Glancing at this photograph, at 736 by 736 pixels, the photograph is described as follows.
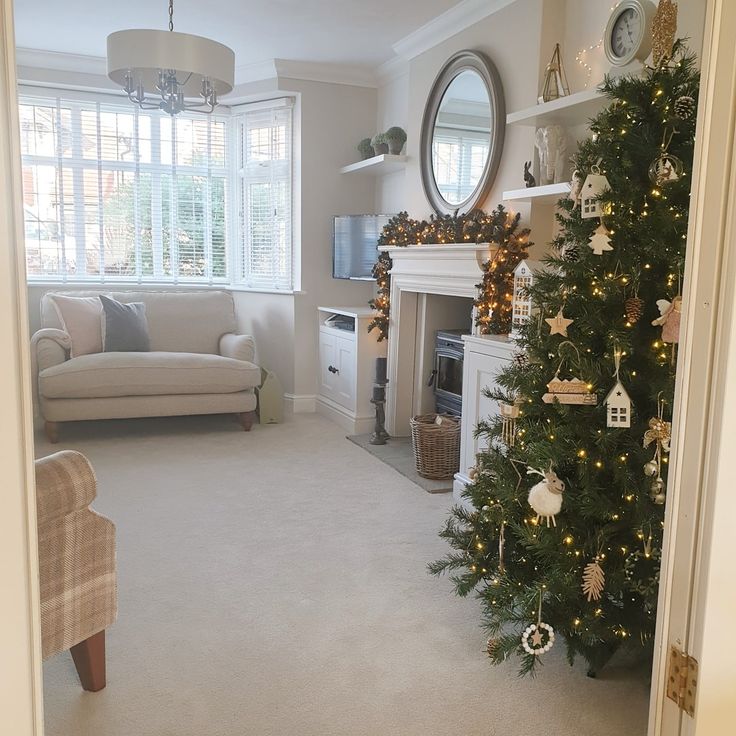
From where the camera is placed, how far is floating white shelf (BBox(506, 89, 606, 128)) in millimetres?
2998

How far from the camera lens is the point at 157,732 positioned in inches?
74.0

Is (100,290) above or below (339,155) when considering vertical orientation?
below

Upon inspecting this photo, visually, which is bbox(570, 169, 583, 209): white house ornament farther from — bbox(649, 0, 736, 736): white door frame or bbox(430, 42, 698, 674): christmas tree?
bbox(649, 0, 736, 736): white door frame

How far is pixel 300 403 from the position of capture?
5.88m

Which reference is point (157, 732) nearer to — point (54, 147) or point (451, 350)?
point (451, 350)

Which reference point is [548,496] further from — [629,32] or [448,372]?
[448,372]

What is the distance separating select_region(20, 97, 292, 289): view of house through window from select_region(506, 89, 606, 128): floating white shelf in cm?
272

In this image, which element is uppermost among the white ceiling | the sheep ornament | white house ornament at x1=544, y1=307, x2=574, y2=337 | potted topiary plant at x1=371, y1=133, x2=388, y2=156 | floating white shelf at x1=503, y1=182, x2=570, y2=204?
the white ceiling

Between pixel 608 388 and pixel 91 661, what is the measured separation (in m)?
1.65

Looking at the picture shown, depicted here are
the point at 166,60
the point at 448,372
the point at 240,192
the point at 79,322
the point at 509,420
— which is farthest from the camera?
the point at 240,192

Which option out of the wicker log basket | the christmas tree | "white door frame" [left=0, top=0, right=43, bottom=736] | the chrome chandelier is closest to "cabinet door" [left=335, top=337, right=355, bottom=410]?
the wicker log basket

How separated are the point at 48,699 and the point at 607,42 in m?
3.09

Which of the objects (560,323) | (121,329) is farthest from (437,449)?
(121,329)

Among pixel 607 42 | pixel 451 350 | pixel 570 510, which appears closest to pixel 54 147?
pixel 451 350
